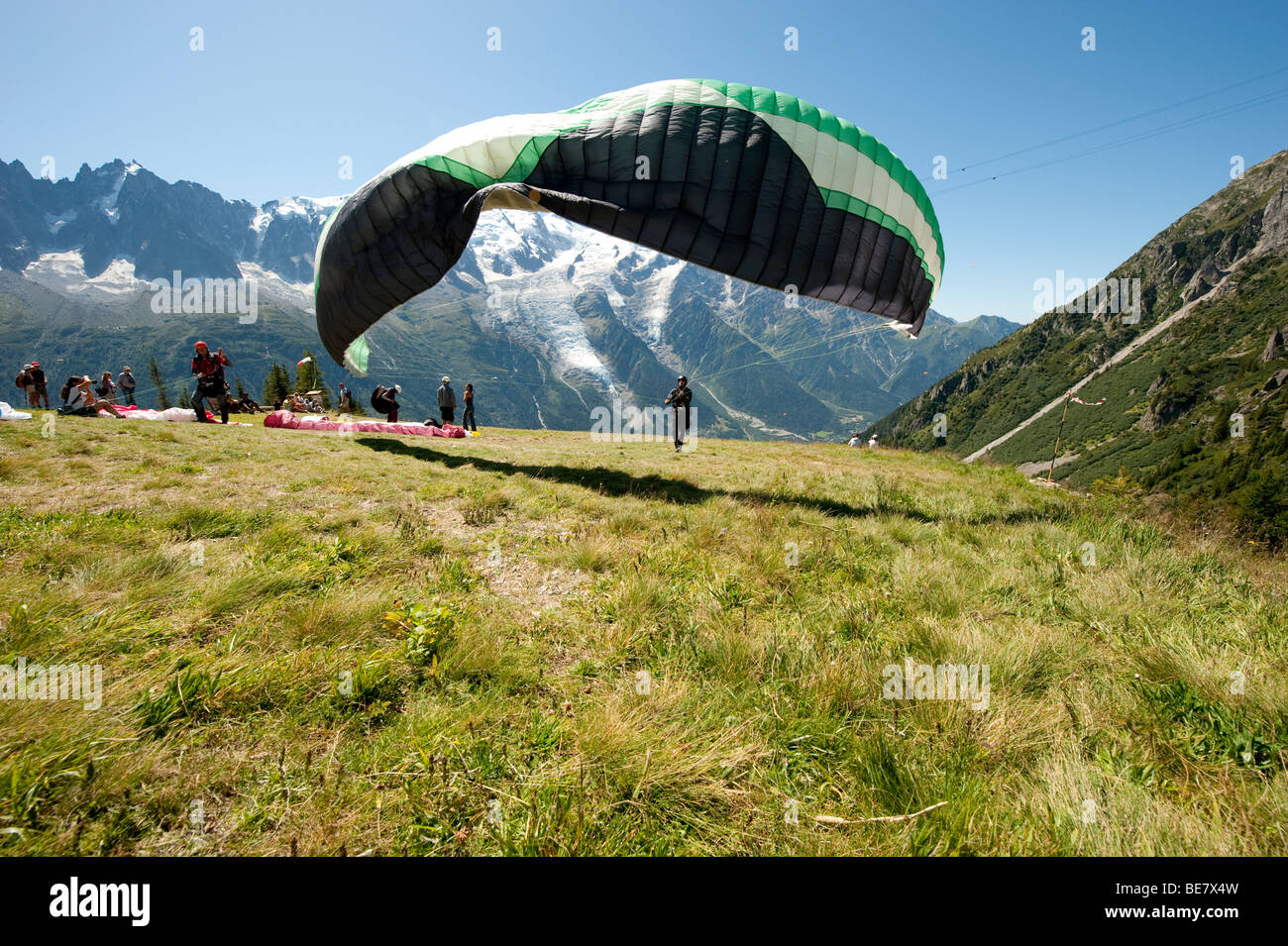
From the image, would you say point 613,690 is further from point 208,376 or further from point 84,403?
point 84,403

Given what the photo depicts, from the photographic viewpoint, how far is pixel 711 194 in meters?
9.84

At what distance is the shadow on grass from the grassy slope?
1.94 meters

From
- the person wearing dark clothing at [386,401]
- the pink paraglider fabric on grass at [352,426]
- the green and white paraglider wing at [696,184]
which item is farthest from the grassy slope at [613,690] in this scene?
the person wearing dark clothing at [386,401]

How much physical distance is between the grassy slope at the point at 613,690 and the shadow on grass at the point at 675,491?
1945 millimetres

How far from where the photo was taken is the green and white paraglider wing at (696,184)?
976 cm

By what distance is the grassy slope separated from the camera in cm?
195

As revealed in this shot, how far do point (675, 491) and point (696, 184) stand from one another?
6234 mm

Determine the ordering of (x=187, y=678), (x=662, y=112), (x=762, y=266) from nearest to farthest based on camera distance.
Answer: (x=187, y=678) < (x=662, y=112) < (x=762, y=266)

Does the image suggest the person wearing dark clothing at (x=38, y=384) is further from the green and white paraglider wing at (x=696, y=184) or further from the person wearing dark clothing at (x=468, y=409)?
the green and white paraglider wing at (x=696, y=184)

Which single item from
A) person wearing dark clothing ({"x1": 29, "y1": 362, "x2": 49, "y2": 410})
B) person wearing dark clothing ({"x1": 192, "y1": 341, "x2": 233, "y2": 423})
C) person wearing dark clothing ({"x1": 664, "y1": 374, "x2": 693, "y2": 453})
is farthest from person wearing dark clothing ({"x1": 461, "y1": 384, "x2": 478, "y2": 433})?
person wearing dark clothing ({"x1": 29, "y1": 362, "x2": 49, "y2": 410})

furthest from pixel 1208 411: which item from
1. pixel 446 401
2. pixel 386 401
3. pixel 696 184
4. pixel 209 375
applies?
pixel 209 375

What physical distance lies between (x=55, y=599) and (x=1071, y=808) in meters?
5.74
